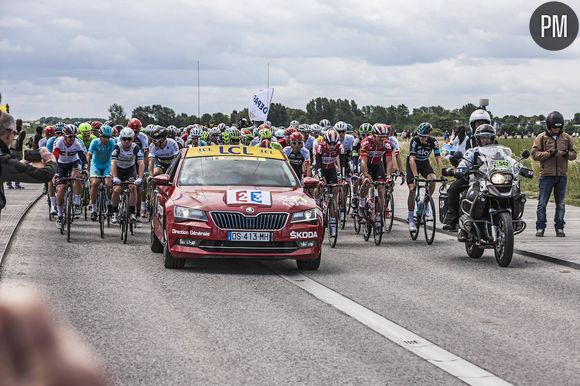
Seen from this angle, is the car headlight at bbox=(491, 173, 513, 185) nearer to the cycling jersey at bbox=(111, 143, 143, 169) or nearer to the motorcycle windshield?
the motorcycle windshield

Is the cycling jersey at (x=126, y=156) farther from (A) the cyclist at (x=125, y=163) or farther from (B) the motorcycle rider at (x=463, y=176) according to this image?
(B) the motorcycle rider at (x=463, y=176)

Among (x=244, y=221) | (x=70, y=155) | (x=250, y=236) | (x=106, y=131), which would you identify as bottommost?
(x=250, y=236)

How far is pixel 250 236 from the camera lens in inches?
466

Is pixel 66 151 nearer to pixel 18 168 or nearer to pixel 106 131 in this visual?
pixel 106 131

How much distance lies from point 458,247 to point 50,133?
13.8m

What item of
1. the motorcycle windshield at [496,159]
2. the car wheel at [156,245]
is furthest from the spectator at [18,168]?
the motorcycle windshield at [496,159]

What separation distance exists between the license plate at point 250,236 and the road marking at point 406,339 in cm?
79

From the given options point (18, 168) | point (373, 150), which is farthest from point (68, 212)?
point (18, 168)

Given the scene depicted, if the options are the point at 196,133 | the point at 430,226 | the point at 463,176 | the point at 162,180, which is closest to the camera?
the point at 162,180

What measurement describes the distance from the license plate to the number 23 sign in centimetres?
45

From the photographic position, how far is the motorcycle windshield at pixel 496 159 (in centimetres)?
1348

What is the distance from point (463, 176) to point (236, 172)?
334 cm

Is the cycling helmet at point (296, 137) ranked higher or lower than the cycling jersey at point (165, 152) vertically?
higher

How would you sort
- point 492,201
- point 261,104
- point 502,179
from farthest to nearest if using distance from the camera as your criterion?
point 261,104 → point 492,201 → point 502,179
